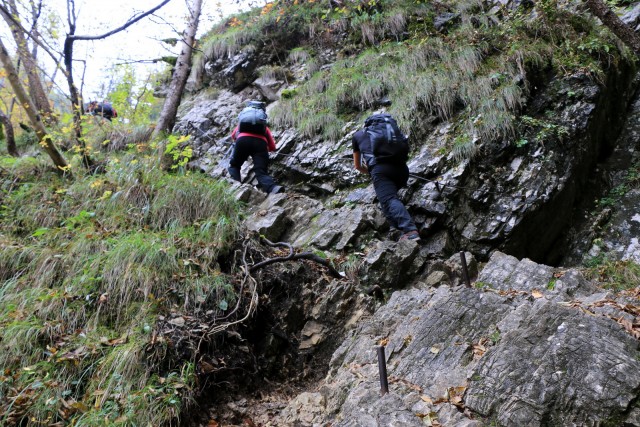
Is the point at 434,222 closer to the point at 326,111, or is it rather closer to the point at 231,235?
the point at 231,235

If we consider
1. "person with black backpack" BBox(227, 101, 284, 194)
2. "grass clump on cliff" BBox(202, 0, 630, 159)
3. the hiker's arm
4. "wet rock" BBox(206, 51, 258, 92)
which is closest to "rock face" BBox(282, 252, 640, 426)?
the hiker's arm

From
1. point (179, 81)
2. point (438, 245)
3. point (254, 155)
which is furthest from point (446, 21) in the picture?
point (438, 245)

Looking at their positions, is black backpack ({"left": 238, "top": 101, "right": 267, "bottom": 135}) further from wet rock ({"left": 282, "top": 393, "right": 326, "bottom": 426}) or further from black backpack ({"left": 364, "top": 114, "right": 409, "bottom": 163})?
wet rock ({"left": 282, "top": 393, "right": 326, "bottom": 426})

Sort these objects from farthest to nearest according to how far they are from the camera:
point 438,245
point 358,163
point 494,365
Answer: point 358,163, point 438,245, point 494,365

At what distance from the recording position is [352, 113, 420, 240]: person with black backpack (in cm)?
613

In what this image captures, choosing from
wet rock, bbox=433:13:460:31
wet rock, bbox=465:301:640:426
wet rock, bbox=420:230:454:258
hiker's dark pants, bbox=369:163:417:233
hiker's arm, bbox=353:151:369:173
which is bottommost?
wet rock, bbox=420:230:454:258

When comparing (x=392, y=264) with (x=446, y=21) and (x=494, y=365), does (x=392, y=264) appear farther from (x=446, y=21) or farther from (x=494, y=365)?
(x=446, y=21)

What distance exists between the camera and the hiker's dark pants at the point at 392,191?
605cm

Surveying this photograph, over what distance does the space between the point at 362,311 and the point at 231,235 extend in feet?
6.55

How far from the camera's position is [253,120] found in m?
7.74

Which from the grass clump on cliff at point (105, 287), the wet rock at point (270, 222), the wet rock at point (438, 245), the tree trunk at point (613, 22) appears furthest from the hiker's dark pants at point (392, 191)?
the tree trunk at point (613, 22)

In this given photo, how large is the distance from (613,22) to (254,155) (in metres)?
6.29

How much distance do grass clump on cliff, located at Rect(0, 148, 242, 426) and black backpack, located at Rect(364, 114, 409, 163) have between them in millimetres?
2247

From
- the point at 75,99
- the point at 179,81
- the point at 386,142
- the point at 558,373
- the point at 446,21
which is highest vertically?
the point at 75,99
